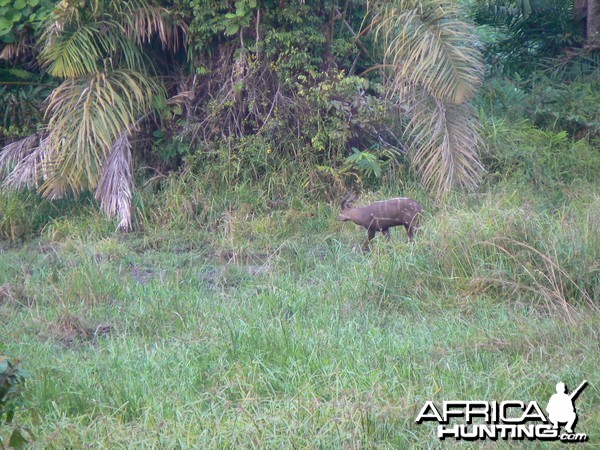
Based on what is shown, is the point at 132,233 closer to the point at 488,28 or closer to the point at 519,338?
the point at 519,338

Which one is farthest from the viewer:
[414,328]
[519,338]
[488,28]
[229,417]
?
[488,28]

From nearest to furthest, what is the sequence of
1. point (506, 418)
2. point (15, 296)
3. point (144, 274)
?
point (506, 418) → point (15, 296) → point (144, 274)

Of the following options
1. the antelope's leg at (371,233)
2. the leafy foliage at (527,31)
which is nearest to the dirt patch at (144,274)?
the antelope's leg at (371,233)

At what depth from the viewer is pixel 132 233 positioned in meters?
9.75

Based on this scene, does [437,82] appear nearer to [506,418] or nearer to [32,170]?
[32,170]

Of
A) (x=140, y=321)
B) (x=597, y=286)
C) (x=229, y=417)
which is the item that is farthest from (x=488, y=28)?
(x=229, y=417)

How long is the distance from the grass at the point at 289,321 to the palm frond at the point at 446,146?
353 mm

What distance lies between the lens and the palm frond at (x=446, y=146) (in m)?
9.72

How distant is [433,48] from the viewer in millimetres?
9664

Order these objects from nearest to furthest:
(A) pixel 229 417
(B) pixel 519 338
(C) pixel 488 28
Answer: (A) pixel 229 417 < (B) pixel 519 338 < (C) pixel 488 28

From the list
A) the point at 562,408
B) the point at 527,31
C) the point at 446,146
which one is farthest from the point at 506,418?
the point at 527,31

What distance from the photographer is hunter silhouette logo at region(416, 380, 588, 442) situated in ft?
14.3

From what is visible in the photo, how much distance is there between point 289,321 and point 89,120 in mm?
4236

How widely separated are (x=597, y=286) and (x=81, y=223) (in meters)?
5.79
